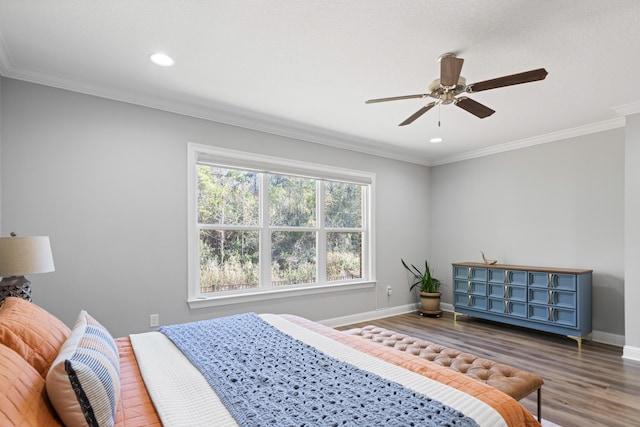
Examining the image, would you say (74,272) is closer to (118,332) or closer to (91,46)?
(118,332)

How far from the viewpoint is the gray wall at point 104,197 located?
290cm

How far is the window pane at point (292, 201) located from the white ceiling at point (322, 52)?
0.84 m

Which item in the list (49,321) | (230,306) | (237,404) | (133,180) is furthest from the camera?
(230,306)

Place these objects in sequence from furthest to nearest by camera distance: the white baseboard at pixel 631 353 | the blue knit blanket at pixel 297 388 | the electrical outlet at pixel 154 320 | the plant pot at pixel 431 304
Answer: the plant pot at pixel 431 304
the white baseboard at pixel 631 353
the electrical outlet at pixel 154 320
the blue knit blanket at pixel 297 388

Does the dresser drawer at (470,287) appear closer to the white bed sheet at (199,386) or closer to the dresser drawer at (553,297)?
the dresser drawer at (553,297)

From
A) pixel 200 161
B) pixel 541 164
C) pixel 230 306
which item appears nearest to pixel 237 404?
pixel 230 306

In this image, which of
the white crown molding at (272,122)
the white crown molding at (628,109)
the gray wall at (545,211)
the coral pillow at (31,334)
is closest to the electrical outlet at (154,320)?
the coral pillow at (31,334)

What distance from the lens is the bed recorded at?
1.13 meters

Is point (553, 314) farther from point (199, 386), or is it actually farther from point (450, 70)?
point (199, 386)

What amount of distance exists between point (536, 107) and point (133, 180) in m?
4.08

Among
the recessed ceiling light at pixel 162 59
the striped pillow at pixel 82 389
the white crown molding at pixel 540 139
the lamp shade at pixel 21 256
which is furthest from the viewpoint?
the white crown molding at pixel 540 139

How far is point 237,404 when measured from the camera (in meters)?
1.33

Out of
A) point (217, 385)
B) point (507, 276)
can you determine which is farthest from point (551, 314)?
point (217, 385)

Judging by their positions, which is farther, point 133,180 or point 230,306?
point 230,306
